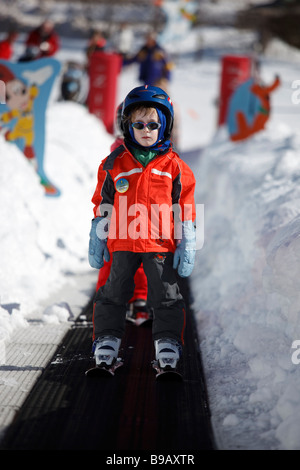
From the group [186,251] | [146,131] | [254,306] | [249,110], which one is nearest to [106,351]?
[186,251]

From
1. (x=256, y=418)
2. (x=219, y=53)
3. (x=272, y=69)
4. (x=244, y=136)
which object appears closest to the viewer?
(x=256, y=418)

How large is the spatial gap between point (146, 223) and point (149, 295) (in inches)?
18.0

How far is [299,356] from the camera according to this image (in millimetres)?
2873

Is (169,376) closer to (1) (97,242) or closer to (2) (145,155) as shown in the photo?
(1) (97,242)

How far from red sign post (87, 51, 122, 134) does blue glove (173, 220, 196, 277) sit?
9573mm

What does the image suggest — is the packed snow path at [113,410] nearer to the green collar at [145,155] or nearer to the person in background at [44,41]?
the green collar at [145,155]

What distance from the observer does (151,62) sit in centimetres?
1173

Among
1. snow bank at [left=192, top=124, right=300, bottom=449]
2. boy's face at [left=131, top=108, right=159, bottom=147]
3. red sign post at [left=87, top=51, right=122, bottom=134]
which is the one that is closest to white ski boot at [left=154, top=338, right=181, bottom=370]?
snow bank at [left=192, top=124, right=300, bottom=449]

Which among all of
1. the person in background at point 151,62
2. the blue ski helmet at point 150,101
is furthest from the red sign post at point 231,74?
the blue ski helmet at point 150,101

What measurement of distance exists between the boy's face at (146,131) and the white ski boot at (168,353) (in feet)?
3.88

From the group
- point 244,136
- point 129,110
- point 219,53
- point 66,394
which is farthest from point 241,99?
point 219,53

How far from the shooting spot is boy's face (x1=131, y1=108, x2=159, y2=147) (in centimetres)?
313

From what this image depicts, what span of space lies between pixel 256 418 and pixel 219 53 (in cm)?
3209

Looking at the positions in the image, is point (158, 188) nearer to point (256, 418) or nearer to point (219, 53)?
point (256, 418)
